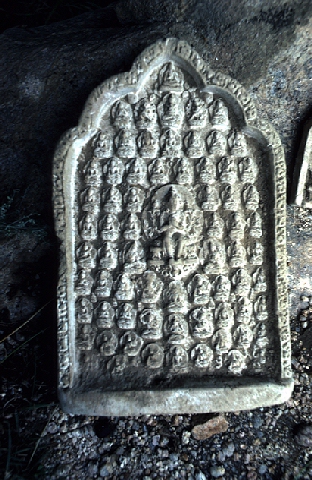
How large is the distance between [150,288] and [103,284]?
0.89ft

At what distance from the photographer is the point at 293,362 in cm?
273

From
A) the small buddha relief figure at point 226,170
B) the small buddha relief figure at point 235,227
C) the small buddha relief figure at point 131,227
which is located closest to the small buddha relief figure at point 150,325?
the small buddha relief figure at point 131,227

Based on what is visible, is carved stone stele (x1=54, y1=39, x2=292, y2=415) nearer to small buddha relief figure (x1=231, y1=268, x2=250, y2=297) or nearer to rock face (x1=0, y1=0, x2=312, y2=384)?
small buddha relief figure (x1=231, y1=268, x2=250, y2=297)

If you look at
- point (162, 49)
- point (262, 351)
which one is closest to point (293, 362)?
point (262, 351)

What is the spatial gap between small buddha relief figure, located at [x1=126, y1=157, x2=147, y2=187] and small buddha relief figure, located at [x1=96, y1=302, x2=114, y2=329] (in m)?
0.72

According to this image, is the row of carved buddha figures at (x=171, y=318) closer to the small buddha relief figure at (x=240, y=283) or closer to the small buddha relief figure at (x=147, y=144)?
the small buddha relief figure at (x=240, y=283)

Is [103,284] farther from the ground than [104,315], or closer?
farther from the ground

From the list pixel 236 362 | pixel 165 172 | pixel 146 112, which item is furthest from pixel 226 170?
pixel 236 362

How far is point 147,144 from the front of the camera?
2.34 meters

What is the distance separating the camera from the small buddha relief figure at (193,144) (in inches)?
92.8

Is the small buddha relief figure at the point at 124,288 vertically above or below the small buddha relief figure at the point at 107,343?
above

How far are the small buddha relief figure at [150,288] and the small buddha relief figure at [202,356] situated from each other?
366 mm

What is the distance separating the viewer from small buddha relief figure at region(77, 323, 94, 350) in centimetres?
234

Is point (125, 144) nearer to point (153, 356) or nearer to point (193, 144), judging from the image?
point (193, 144)
